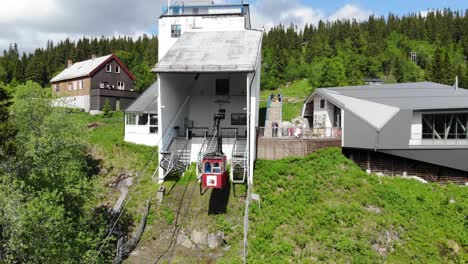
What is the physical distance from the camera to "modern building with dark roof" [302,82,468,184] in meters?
20.9

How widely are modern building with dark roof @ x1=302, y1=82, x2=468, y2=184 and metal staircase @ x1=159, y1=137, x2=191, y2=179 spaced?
379 inches

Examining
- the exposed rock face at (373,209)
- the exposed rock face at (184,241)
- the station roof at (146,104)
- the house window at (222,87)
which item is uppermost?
the house window at (222,87)

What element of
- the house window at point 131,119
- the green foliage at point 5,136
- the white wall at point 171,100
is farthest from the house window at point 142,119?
the green foliage at point 5,136

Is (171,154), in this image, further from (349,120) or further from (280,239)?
(349,120)

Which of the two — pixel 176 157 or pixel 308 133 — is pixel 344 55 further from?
pixel 176 157

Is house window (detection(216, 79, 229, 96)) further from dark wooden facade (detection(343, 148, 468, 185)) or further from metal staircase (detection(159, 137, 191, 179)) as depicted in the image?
dark wooden facade (detection(343, 148, 468, 185))

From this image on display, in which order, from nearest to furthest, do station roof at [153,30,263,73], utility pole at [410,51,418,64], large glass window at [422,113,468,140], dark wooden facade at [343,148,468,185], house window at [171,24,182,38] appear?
station roof at [153,30,263,73]
large glass window at [422,113,468,140]
dark wooden facade at [343,148,468,185]
house window at [171,24,182,38]
utility pole at [410,51,418,64]

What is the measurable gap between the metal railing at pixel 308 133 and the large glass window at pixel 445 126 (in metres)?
4.80

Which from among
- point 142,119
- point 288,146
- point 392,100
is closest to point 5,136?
point 142,119

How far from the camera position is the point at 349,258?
51.3ft

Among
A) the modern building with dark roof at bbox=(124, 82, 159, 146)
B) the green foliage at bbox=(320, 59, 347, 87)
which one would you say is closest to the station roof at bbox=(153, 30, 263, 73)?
the modern building with dark roof at bbox=(124, 82, 159, 146)

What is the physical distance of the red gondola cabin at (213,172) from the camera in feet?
62.7

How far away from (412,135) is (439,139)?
138cm

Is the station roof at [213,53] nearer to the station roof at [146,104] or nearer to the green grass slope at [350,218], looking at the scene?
the station roof at [146,104]
